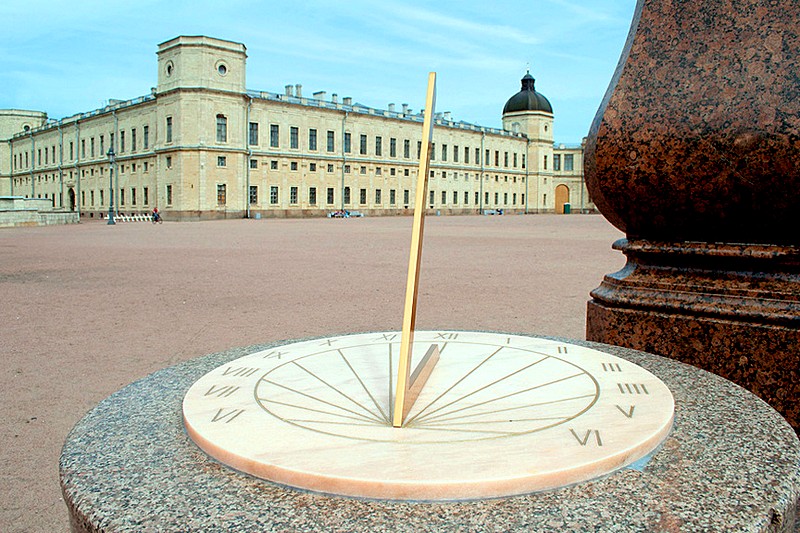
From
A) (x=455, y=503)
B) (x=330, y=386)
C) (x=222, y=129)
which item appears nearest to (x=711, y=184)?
(x=330, y=386)

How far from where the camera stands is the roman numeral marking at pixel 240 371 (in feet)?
6.51

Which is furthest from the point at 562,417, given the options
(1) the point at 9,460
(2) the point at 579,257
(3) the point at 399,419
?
(2) the point at 579,257

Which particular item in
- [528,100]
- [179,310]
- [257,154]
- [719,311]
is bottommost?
[179,310]

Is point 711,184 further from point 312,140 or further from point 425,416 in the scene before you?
point 312,140

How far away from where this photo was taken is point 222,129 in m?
44.9

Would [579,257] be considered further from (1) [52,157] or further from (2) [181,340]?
(1) [52,157]

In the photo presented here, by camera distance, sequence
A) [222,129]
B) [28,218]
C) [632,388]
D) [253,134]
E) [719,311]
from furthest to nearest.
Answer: [253,134] < [222,129] < [28,218] < [719,311] < [632,388]

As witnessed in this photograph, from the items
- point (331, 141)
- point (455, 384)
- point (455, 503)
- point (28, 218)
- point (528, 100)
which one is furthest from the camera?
point (528, 100)

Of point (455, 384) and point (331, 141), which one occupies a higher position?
point (331, 141)

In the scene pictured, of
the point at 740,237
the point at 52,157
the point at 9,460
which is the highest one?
the point at 52,157

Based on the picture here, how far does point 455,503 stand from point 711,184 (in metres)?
1.49

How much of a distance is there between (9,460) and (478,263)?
8658mm

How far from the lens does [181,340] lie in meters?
5.06

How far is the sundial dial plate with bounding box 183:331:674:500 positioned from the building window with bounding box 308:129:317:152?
164 feet
